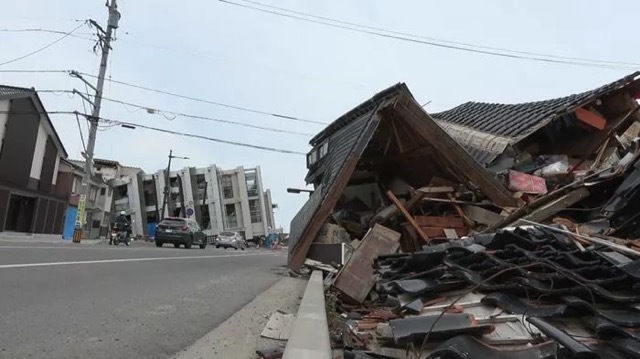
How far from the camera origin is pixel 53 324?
527cm

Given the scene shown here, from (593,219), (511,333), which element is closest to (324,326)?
(511,333)

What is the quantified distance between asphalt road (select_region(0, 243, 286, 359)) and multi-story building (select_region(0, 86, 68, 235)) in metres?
23.9

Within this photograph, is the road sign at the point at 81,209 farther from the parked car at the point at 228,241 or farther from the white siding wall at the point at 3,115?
the parked car at the point at 228,241

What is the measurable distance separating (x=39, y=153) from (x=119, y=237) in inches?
520

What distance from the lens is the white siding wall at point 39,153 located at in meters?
34.8

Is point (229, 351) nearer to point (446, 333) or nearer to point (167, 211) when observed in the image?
point (446, 333)

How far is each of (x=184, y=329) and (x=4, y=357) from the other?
1.93m

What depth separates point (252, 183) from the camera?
69250 mm

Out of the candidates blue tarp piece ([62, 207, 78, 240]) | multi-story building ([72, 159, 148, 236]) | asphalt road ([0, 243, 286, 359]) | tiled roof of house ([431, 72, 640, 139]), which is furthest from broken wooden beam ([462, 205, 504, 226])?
multi-story building ([72, 159, 148, 236])

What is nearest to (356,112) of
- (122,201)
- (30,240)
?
(30,240)

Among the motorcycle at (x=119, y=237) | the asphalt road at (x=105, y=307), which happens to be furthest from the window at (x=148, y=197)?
the asphalt road at (x=105, y=307)

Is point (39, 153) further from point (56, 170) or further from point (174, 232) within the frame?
point (174, 232)

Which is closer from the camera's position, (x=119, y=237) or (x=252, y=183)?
(x=119, y=237)

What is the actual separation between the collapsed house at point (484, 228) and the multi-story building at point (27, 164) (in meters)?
25.0
